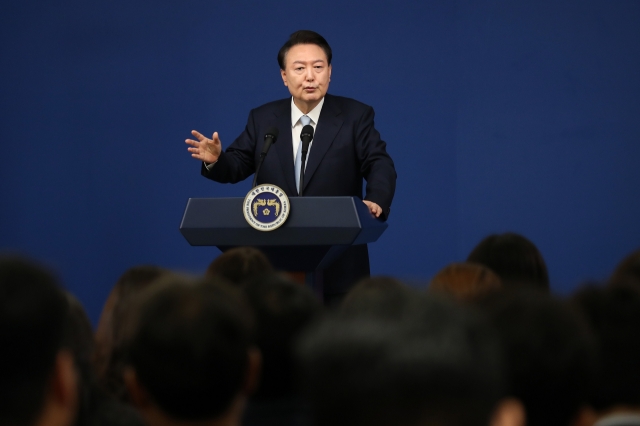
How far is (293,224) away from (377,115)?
2.57 metres

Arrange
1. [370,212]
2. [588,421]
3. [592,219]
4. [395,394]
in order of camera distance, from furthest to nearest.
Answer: [592,219] → [370,212] → [588,421] → [395,394]

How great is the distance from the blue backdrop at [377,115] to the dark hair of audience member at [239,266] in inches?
119

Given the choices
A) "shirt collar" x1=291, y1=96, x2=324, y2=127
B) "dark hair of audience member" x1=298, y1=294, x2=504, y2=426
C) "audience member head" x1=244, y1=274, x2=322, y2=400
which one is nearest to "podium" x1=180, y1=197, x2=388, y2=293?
"shirt collar" x1=291, y1=96, x2=324, y2=127

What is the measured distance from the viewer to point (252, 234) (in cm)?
226

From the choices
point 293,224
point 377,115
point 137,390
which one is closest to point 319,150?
point 293,224

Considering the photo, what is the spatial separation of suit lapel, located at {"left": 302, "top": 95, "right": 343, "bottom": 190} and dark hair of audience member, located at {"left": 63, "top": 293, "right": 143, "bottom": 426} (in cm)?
164

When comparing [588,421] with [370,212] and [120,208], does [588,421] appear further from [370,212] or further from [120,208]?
[120,208]

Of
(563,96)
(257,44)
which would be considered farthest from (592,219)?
(257,44)

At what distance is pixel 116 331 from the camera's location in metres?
1.38

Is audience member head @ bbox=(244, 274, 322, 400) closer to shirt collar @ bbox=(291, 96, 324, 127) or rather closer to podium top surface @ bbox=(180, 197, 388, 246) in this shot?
podium top surface @ bbox=(180, 197, 388, 246)

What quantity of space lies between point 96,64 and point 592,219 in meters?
3.11

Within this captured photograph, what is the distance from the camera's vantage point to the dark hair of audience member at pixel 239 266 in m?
1.58

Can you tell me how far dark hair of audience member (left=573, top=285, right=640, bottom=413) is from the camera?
94cm

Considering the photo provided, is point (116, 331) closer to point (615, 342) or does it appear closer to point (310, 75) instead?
point (615, 342)
